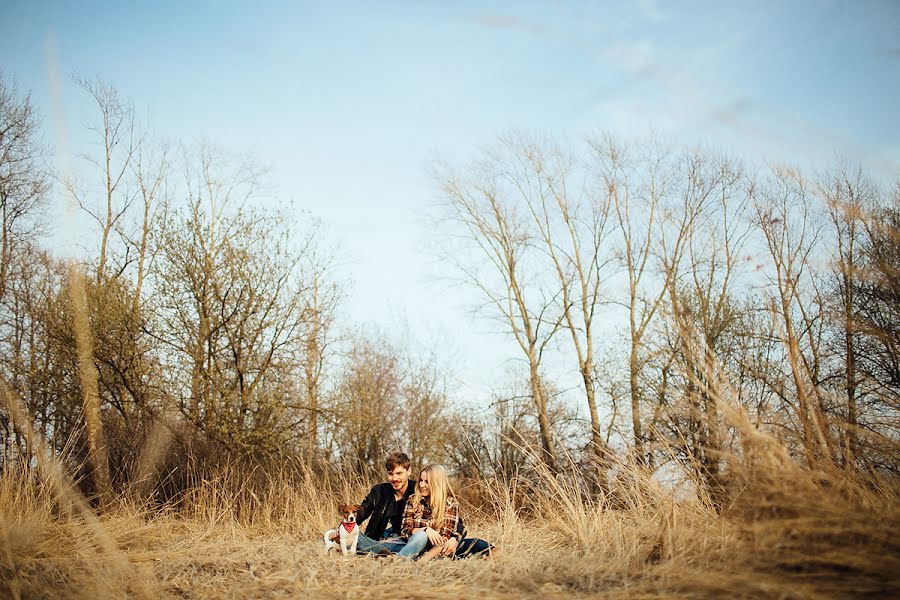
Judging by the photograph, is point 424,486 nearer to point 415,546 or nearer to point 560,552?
point 415,546

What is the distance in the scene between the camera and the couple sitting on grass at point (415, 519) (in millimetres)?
4832

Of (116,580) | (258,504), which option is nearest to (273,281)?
(258,504)

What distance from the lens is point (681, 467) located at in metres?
4.61

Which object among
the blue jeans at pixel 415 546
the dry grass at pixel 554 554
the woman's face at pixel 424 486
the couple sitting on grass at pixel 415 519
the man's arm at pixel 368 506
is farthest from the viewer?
the man's arm at pixel 368 506

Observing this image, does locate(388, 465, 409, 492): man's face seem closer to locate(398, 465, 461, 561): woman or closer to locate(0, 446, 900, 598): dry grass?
locate(398, 465, 461, 561): woman

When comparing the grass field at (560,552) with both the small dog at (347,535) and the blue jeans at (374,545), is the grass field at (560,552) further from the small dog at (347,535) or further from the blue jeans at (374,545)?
the blue jeans at (374,545)

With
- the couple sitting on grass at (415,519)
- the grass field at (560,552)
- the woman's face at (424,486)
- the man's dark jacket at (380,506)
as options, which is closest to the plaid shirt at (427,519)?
the couple sitting on grass at (415,519)

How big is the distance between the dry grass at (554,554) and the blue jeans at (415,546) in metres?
0.26

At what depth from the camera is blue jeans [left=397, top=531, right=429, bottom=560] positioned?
473cm

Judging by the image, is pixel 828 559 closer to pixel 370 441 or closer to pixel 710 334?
pixel 710 334

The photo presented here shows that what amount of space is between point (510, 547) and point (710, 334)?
11977mm

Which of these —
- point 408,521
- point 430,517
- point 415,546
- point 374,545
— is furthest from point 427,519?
point 374,545

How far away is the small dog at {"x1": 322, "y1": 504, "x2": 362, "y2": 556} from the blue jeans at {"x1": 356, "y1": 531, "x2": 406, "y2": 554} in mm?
106

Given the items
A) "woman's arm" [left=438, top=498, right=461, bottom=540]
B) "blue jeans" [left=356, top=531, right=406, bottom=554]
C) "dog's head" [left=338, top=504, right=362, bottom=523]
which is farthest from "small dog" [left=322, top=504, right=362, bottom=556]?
"woman's arm" [left=438, top=498, right=461, bottom=540]
